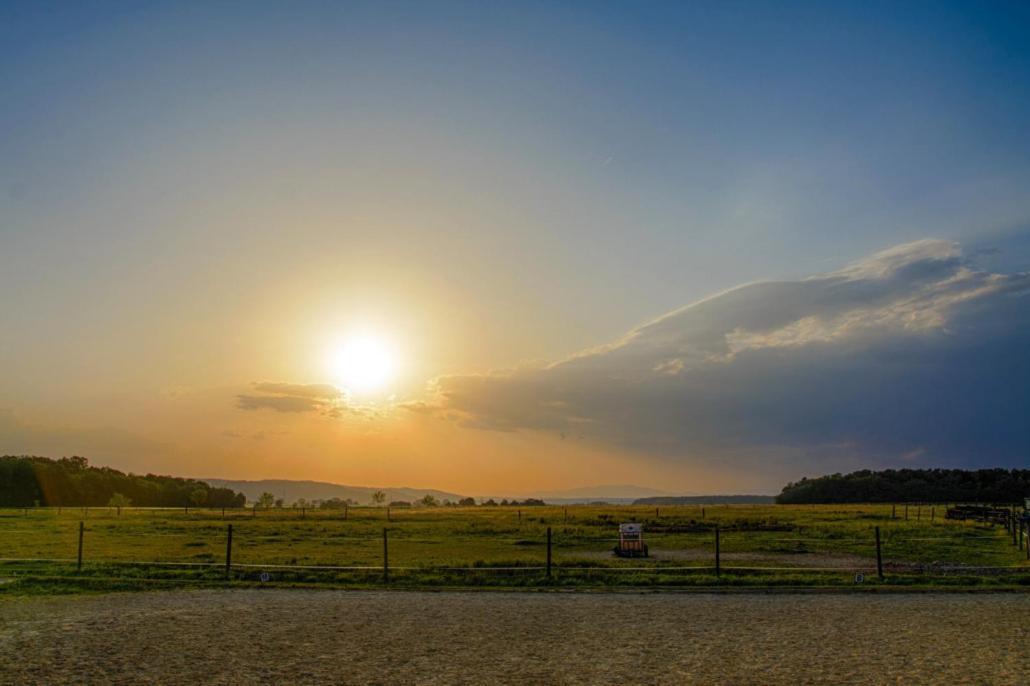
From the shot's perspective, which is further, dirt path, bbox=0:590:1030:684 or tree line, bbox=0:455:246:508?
tree line, bbox=0:455:246:508

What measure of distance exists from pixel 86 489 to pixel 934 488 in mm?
192568

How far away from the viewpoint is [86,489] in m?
173

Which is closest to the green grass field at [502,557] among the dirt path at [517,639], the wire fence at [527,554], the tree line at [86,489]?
the wire fence at [527,554]

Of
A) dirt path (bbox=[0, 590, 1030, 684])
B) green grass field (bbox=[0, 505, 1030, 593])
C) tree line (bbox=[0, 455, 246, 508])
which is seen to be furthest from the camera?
tree line (bbox=[0, 455, 246, 508])

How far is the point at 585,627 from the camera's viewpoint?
60.3 feet

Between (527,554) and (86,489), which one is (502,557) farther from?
(86,489)

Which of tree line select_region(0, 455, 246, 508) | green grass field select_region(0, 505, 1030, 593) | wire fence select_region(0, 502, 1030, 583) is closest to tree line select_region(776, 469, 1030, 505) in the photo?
green grass field select_region(0, 505, 1030, 593)

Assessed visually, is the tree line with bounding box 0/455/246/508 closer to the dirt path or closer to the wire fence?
the wire fence

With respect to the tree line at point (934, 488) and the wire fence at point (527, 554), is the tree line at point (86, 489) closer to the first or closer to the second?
the wire fence at point (527, 554)

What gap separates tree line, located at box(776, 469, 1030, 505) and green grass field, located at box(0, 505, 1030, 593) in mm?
110052

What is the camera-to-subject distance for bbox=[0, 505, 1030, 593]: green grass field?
89.2ft

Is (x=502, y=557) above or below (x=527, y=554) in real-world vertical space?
above

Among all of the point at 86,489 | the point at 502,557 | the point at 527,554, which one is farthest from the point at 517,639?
the point at 86,489

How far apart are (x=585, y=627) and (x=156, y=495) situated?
193421mm
